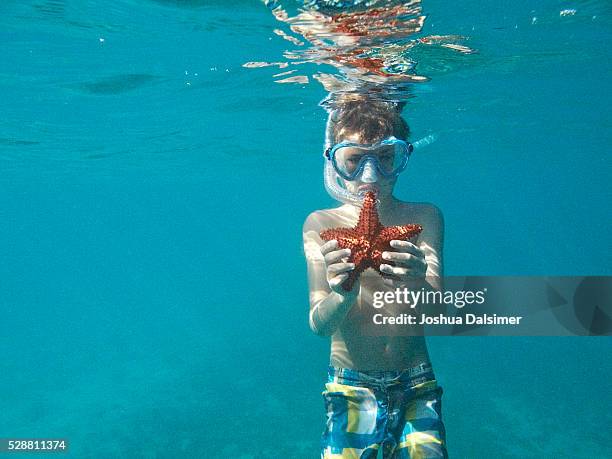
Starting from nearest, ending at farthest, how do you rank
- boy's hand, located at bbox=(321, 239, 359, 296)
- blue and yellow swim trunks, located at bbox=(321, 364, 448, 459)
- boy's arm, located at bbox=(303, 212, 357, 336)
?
boy's hand, located at bbox=(321, 239, 359, 296) → boy's arm, located at bbox=(303, 212, 357, 336) → blue and yellow swim trunks, located at bbox=(321, 364, 448, 459)

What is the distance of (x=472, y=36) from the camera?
932 centimetres

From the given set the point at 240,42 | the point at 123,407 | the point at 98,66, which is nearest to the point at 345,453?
the point at 240,42

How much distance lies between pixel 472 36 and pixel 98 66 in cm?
868

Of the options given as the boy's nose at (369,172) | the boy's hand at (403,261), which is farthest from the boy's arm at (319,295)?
the boy's nose at (369,172)

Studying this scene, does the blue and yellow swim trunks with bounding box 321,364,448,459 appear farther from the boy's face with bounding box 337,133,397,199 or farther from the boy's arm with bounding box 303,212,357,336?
the boy's face with bounding box 337,133,397,199

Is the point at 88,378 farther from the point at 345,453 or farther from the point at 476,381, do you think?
the point at 345,453

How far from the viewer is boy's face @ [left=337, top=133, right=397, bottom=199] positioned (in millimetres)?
4254

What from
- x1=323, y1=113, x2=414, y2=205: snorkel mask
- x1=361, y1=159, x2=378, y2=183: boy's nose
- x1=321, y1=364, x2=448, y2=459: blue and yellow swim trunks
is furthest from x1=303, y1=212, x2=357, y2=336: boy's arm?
x1=361, y1=159, x2=378, y2=183: boy's nose

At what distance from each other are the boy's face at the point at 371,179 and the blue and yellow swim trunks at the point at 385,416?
175cm

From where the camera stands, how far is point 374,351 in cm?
441

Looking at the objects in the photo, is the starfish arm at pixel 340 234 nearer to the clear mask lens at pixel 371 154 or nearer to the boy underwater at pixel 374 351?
the boy underwater at pixel 374 351

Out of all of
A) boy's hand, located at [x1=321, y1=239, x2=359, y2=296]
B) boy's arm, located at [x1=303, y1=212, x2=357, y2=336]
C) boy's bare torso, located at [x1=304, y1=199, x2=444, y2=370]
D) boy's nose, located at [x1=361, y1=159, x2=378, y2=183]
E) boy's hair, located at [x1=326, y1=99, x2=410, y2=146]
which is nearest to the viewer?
boy's hand, located at [x1=321, y1=239, x2=359, y2=296]

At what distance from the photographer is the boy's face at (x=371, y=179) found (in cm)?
425

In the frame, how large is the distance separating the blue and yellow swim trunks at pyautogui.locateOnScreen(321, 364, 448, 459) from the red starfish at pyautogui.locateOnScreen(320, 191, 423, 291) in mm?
1570
